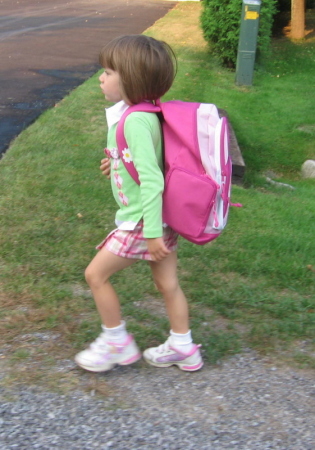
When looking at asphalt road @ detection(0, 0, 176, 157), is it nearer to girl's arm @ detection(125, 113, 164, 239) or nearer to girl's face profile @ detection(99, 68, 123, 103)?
girl's face profile @ detection(99, 68, 123, 103)

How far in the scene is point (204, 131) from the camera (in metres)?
2.52

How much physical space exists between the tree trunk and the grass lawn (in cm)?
1135

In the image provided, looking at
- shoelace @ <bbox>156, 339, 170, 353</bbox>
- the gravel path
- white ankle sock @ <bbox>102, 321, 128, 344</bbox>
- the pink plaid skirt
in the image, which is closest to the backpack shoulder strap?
the pink plaid skirt

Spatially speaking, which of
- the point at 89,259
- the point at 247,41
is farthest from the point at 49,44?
the point at 89,259

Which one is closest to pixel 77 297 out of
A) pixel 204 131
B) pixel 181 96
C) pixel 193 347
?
pixel 193 347

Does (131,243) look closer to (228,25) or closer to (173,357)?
(173,357)

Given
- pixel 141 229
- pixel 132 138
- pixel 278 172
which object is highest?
pixel 132 138

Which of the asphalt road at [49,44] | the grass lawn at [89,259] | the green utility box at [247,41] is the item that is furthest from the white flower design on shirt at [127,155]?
the green utility box at [247,41]

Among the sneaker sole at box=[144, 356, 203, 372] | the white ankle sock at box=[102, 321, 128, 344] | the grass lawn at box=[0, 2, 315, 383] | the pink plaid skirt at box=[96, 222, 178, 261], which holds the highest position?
the pink plaid skirt at box=[96, 222, 178, 261]

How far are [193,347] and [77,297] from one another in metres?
0.86

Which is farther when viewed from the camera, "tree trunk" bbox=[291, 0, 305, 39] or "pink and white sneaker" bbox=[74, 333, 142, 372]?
"tree trunk" bbox=[291, 0, 305, 39]

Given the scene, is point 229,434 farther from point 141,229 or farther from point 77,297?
point 77,297

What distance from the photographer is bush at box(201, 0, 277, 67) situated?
11.6 metres

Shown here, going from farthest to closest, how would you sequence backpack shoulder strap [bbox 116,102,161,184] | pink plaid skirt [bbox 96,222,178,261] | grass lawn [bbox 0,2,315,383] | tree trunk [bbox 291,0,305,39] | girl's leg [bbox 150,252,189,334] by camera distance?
tree trunk [bbox 291,0,305,39]
grass lawn [bbox 0,2,315,383]
girl's leg [bbox 150,252,189,334]
pink plaid skirt [bbox 96,222,178,261]
backpack shoulder strap [bbox 116,102,161,184]
